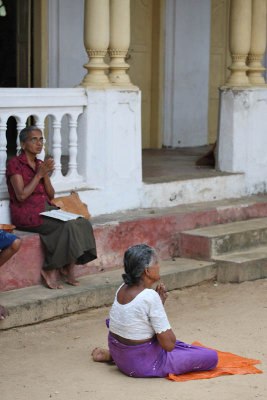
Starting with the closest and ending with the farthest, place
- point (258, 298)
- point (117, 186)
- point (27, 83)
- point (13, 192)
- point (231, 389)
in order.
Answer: point (231, 389) < point (13, 192) < point (258, 298) < point (117, 186) < point (27, 83)

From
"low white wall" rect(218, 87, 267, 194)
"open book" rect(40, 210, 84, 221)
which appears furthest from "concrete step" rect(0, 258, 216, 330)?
"low white wall" rect(218, 87, 267, 194)

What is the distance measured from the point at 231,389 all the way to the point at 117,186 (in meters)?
3.19

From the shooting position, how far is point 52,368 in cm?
534

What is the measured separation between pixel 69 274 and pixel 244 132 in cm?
327

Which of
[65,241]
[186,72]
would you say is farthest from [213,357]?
[186,72]

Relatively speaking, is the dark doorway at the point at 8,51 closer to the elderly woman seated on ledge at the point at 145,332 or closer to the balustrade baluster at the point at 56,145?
the balustrade baluster at the point at 56,145

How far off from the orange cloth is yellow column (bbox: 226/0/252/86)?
4.29 meters

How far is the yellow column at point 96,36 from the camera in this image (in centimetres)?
750

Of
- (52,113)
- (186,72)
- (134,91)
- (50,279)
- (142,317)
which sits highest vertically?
(186,72)

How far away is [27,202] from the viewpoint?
665 centimetres

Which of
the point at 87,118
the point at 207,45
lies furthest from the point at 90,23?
the point at 207,45

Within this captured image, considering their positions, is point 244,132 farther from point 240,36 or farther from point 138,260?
point 138,260

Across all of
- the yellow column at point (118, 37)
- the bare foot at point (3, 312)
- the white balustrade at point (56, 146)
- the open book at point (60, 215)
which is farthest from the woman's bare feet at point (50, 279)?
the yellow column at point (118, 37)

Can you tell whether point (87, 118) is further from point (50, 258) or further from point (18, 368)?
point (18, 368)
